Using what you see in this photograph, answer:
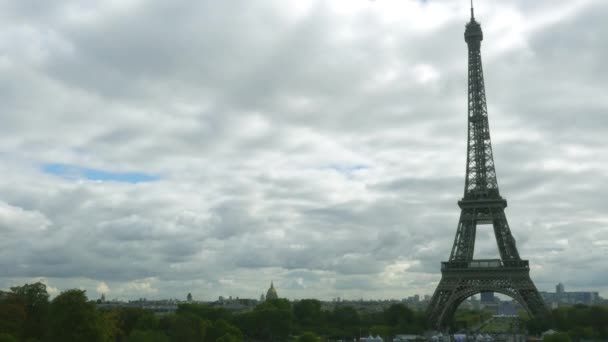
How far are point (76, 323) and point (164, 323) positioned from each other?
4326 cm

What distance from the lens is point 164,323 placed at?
3866 inches

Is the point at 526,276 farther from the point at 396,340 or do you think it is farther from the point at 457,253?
the point at 396,340

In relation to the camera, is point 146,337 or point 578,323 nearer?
point 146,337

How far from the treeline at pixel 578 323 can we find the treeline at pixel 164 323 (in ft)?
58.0

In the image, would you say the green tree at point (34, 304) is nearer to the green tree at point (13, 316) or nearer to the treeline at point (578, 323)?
the green tree at point (13, 316)

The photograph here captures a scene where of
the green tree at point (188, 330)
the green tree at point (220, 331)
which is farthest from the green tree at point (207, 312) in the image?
the green tree at point (188, 330)

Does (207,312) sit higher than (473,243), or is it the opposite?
(473,243)

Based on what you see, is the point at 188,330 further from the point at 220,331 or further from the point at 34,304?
the point at 34,304

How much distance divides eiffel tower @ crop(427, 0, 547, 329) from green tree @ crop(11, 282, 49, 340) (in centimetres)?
5300

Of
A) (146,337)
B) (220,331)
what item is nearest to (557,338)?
(220,331)

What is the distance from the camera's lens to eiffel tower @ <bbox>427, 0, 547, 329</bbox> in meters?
92.1

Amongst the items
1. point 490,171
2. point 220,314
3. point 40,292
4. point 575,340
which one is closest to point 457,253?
point 490,171

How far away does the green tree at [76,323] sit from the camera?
55500mm

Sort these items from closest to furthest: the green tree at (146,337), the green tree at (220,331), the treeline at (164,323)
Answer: the treeline at (164,323), the green tree at (146,337), the green tree at (220,331)
